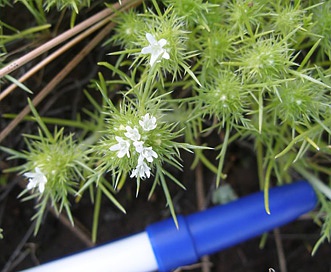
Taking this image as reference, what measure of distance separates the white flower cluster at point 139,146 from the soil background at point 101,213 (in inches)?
18.7

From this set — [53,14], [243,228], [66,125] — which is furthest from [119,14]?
[243,228]

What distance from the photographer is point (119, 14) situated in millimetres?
1053

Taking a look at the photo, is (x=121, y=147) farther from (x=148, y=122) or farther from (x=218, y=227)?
(x=218, y=227)

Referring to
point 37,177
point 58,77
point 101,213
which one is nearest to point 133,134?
point 37,177

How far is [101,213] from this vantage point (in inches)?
54.8

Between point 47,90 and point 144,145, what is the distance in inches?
17.0

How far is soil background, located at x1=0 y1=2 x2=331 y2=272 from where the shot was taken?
4.25ft

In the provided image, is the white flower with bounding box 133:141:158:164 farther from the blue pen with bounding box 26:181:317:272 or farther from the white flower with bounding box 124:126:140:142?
the blue pen with bounding box 26:181:317:272

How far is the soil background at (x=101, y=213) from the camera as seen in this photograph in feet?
4.25

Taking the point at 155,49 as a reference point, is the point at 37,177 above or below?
below

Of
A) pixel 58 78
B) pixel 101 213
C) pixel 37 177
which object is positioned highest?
pixel 58 78

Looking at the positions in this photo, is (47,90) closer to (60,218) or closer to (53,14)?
(53,14)

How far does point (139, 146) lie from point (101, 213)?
0.61 metres

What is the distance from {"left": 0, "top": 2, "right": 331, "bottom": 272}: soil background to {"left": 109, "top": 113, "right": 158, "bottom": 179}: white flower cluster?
47 cm
